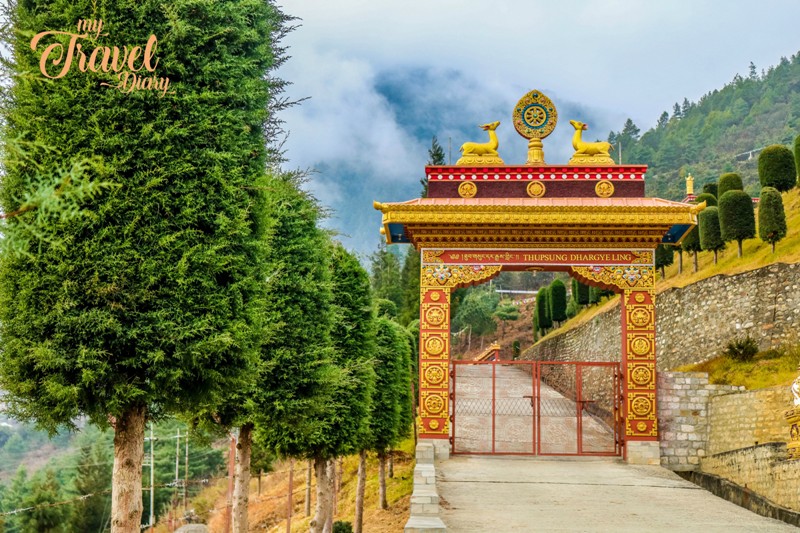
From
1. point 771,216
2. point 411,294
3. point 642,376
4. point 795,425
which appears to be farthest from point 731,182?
point 411,294

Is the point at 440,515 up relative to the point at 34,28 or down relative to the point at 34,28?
down

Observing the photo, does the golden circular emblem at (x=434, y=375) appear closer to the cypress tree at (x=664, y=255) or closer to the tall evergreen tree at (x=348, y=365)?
the tall evergreen tree at (x=348, y=365)

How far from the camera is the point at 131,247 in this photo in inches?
270

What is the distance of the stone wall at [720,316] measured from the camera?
21.0 m

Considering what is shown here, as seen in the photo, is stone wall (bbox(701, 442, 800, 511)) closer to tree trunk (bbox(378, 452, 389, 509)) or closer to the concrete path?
the concrete path

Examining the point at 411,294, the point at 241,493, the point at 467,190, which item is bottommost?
the point at 241,493

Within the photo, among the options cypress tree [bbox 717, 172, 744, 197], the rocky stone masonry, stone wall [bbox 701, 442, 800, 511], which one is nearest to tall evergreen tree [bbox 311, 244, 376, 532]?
the rocky stone masonry

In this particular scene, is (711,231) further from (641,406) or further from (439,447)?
(439,447)

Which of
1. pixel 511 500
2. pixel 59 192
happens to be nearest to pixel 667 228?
pixel 511 500

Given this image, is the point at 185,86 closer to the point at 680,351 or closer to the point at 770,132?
the point at 680,351

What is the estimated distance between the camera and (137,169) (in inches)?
276

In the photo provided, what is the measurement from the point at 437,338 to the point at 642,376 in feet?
12.4

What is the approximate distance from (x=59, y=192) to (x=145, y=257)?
11.7 ft

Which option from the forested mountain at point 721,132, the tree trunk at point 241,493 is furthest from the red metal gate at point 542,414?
the forested mountain at point 721,132
